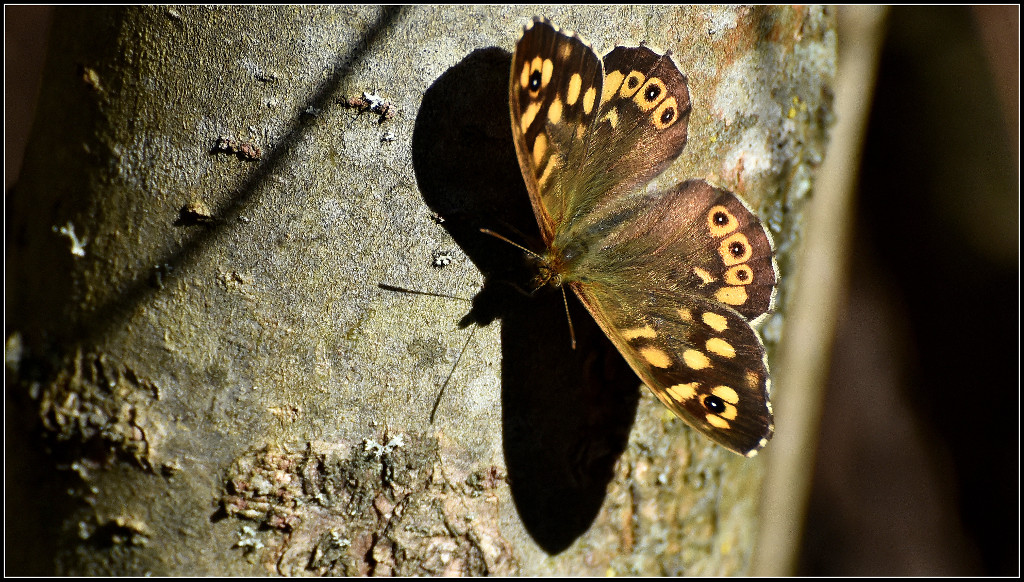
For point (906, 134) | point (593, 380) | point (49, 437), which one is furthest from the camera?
point (906, 134)

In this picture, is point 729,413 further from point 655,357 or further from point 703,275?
point 703,275

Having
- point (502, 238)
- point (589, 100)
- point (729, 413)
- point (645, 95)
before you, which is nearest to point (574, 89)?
point (589, 100)

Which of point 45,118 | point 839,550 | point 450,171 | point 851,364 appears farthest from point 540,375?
point 839,550

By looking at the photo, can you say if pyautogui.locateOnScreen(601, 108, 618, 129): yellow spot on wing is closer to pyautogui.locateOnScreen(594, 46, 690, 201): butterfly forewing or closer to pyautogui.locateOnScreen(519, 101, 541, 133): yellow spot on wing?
pyautogui.locateOnScreen(594, 46, 690, 201): butterfly forewing

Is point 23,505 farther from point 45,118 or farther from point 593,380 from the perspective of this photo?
point 593,380

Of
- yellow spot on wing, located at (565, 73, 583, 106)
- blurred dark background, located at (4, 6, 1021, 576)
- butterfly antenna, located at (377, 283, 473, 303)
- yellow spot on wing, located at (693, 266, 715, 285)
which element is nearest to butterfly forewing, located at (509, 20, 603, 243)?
yellow spot on wing, located at (565, 73, 583, 106)

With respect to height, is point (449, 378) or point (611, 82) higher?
point (611, 82)
